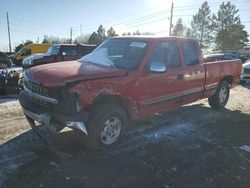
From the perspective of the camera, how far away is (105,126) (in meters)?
5.01

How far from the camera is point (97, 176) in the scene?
4.20 meters

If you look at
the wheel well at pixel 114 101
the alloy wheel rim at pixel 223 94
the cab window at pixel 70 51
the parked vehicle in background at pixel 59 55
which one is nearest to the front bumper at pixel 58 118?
the wheel well at pixel 114 101

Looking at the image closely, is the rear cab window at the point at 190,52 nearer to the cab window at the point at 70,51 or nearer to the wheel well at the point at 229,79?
the wheel well at the point at 229,79

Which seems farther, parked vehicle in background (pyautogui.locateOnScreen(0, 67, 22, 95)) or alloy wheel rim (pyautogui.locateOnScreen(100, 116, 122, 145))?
parked vehicle in background (pyautogui.locateOnScreen(0, 67, 22, 95))

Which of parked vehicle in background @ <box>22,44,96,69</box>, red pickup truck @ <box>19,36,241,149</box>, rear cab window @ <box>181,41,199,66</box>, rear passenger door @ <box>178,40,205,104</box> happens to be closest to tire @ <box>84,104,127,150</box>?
red pickup truck @ <box>19,36,241,149</box>

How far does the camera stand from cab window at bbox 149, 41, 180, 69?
580 cm

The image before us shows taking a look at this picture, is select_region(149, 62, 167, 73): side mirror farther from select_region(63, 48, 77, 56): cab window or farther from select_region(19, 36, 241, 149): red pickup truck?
select_region(63, 48, 77, 56): cab window

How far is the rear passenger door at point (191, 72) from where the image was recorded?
6.48 m

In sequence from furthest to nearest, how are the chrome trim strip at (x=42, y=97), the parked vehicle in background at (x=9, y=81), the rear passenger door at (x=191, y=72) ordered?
the parked vehicle in background at (x=9, y=81)
the rear passenger door at (x=191, y=72)
the chrome trim strip at (x=42, y=97)

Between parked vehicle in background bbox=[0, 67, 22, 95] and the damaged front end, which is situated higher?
the damaged front end

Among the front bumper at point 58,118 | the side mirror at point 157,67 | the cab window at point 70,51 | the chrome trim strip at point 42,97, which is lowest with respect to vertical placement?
the front bumper at point 58,118

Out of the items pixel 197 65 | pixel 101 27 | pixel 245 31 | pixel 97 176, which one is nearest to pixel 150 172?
pixel 97 176

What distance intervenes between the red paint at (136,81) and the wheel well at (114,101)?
0.8 inches

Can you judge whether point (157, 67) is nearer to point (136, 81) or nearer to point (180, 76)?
point (136, 81)
